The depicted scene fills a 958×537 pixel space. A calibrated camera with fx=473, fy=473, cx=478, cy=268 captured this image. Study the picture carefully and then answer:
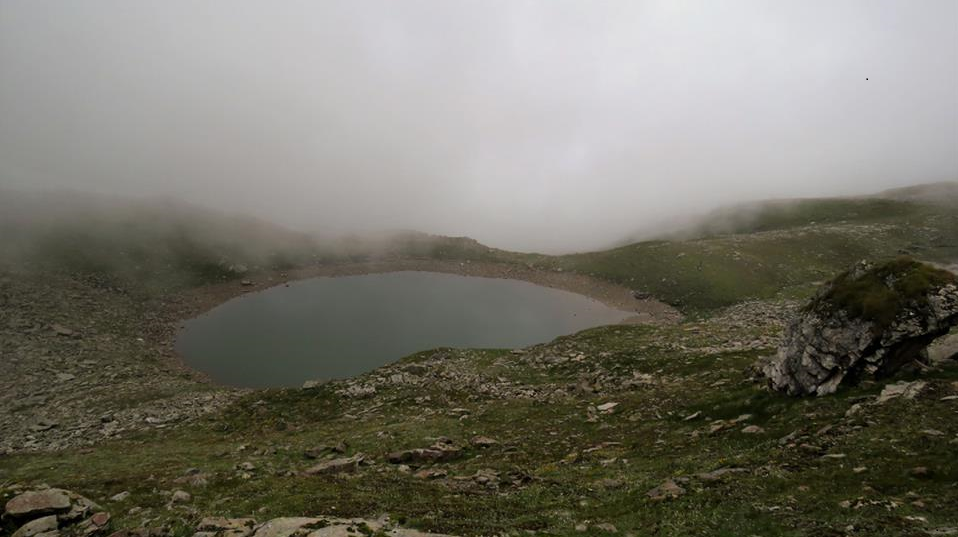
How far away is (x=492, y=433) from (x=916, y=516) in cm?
2622

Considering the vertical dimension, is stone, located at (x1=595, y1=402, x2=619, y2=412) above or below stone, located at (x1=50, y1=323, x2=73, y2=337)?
below

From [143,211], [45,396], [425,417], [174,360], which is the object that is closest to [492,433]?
[425,417]

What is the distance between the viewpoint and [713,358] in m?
45.5

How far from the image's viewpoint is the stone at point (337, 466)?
2975cm

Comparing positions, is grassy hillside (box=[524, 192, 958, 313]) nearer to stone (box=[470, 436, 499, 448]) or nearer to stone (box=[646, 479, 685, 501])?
stone (box=[470, 436, 499, 448])

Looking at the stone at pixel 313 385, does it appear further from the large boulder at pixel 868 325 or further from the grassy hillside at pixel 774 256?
the grassy hillside at pixel 774 256

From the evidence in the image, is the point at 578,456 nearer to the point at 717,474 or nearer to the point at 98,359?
the point at 717,474

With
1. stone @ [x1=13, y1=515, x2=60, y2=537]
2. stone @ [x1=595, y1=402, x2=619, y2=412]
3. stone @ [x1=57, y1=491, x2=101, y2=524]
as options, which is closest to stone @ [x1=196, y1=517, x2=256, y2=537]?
stone @ [x1=13, y1=515, x2=60, y2=537]

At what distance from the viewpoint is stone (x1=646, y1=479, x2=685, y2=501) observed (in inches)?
791

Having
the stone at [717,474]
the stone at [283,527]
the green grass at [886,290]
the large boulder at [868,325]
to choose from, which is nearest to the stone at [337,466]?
the stone at [283,527]

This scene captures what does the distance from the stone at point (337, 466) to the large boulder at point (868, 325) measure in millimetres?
27692

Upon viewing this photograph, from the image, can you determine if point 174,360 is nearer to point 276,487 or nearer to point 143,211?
point 276,487

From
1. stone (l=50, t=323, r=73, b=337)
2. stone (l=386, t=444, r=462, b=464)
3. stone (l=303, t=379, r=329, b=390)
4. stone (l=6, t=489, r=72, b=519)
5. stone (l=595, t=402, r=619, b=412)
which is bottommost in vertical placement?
stone (l=595, t=402, r=619, b=412)

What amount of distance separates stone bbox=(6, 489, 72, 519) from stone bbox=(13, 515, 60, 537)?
0.58 metres
